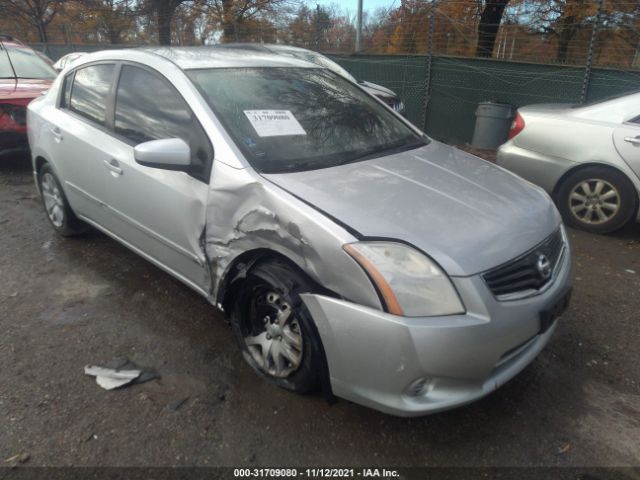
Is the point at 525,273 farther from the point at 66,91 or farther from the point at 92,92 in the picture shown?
the point at 66,91

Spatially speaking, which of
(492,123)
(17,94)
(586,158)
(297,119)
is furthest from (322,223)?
(492,123)

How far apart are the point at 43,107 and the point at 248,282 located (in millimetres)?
2850

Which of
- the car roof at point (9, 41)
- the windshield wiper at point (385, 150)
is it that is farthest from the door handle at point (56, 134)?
the car roof at point (9, 41)

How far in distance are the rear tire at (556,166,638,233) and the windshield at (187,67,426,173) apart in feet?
7.42

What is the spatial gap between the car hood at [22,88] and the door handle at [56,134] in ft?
9.04

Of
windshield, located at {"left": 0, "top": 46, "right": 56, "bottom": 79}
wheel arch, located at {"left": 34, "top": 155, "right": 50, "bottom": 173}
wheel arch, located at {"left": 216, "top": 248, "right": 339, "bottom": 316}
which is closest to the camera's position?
wheel arch, located at {"left": 216, "top": 248, "right": 339, "bottom": 316}

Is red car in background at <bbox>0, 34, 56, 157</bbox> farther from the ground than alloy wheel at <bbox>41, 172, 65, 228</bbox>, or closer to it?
farther from the ground

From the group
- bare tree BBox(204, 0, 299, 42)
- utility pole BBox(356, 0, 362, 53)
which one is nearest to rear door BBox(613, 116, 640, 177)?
utility pole BBox(356, 0, 362, 53)

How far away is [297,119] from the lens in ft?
9.62

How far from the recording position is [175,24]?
18984 mm

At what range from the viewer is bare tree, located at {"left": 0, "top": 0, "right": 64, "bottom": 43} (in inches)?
853

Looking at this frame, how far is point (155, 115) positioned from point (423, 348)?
6.95ft

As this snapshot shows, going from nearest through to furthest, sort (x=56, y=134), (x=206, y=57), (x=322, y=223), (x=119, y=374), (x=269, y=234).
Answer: (x=322, y=223) < (x=269, y=234) < (x=119, y=374) < (x=206, y=57) < (x=56, y=134)

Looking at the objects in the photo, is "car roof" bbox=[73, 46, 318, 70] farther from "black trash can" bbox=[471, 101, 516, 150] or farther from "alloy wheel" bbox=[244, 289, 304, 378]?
"black trash can" bbox=[471, 101, 516, 150]
